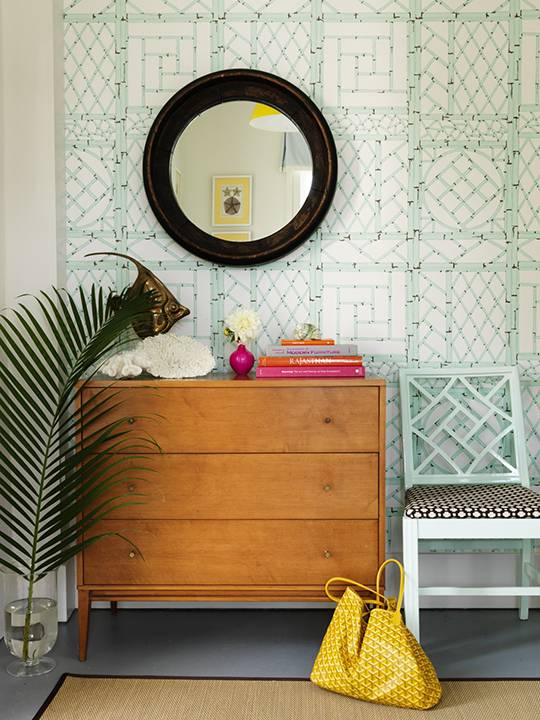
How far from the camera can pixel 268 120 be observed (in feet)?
9.41

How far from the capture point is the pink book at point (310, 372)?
2484 mm

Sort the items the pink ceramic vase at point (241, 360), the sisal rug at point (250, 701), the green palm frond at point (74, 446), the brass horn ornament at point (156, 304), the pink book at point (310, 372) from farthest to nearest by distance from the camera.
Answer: the brass horn ornament at point (156, 304) → the pink ceramic vase at point (241, 360) → the pink book at point (310, 372) → the green palm frond at point (74, 446) → the sisal rug at point (250, 701)

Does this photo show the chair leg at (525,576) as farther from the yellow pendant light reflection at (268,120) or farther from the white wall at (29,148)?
the white wall at (29,148)

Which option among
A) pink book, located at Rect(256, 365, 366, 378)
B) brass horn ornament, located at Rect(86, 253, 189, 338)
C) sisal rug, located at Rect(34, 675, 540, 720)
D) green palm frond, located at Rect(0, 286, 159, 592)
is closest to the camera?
sisal rug, located at Rect(34, 675, 540, 720)

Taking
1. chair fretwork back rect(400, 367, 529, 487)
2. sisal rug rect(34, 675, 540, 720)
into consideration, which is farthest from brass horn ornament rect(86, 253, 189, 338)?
sisal rug rect(34, 675, 540, 720)

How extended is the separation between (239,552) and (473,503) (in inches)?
31.5

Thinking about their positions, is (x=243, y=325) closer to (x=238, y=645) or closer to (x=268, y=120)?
(x=268, y=120)

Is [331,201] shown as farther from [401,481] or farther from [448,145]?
[401,481]

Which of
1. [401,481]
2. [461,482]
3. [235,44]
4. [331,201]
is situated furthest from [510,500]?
[235,44]

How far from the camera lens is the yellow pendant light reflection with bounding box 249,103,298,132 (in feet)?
9.39

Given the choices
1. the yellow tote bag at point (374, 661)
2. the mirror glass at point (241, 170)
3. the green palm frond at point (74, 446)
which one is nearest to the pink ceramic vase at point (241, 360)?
the green palm frond at point (74, 446)

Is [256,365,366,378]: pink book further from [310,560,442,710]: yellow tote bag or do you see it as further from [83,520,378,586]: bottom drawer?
[310,560,442,710]: yellow tote bag

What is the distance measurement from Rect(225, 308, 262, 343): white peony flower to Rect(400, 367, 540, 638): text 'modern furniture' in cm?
63

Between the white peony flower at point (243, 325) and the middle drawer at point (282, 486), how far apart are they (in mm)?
490
